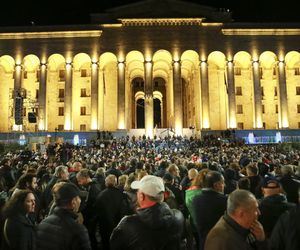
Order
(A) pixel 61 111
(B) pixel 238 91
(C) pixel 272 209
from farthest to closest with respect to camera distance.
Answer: (B) pixel 238 91
(A) pixel 61 111
(C) pixel 272 209

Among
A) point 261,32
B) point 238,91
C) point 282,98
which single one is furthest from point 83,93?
point 282,98

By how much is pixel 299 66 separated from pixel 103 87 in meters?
30.2

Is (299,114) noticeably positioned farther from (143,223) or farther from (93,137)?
(143,223)

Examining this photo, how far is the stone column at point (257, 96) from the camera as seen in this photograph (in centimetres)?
4872

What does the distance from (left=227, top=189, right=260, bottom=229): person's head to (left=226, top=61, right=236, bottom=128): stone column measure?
46.0m

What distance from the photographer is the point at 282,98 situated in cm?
4944

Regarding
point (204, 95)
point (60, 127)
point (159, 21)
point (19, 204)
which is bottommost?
point (19, 204)

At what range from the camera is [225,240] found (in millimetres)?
3201

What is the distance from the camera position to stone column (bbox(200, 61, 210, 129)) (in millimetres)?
48094

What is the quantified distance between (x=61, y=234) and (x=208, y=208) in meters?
2.26

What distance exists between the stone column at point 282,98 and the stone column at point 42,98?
108 ft

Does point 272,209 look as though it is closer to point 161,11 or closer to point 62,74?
point 161,11

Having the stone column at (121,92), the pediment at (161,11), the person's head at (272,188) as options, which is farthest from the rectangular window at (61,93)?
the person's head at (272,188)

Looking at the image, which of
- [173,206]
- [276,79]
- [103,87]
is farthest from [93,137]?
[173,206]
